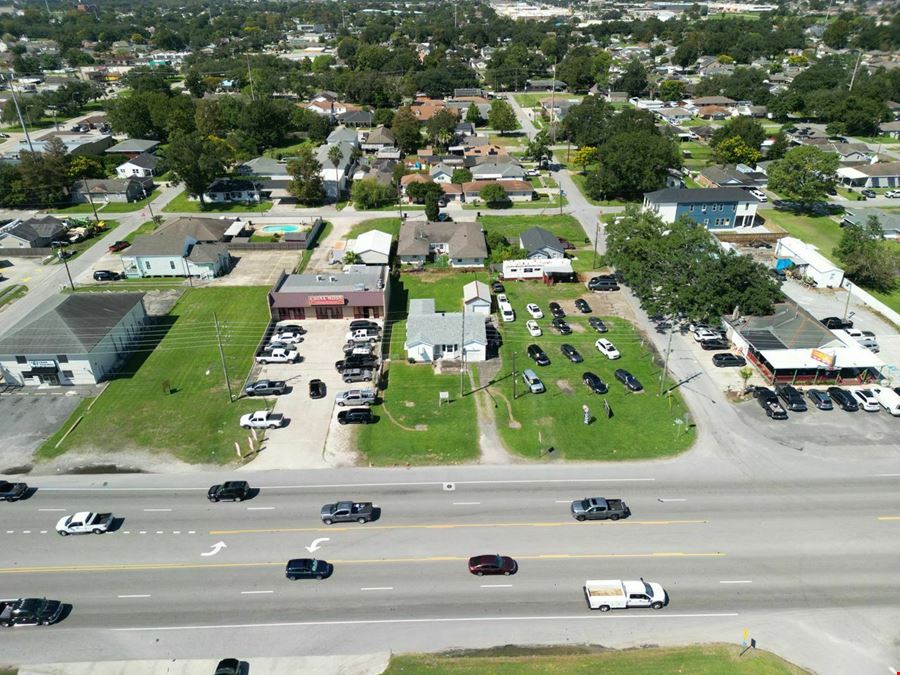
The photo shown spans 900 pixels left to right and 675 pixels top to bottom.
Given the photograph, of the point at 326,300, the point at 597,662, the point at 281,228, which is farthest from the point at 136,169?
the point at 597,662

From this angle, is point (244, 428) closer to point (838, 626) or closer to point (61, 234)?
point (838, 626)

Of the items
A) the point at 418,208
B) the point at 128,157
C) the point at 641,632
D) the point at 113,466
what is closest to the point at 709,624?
the point at 641,632

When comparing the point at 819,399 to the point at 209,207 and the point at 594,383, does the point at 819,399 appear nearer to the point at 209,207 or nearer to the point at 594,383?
the point at 594,383

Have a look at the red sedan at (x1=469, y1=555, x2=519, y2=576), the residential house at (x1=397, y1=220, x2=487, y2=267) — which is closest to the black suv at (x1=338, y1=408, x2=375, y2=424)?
the red sedan at (x1=469, y1=555, x2=519, y2=576)

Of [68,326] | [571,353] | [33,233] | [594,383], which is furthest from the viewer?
[33,233]

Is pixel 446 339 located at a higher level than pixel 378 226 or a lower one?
higher

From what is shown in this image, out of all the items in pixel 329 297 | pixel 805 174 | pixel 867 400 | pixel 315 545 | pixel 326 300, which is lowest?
pixel 315 545

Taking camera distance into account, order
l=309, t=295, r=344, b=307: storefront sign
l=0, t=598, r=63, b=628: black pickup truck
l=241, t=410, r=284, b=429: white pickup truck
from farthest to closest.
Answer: l=309, t=295, r=344, b=307: storefront sign
l=241, t=410, r=284, b=429: white pickup truck
l=0, t=598, r=63, b=628: black pickup truck

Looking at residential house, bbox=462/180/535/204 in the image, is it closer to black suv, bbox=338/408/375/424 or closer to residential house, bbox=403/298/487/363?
residential house, bbox=403/298/487/363
